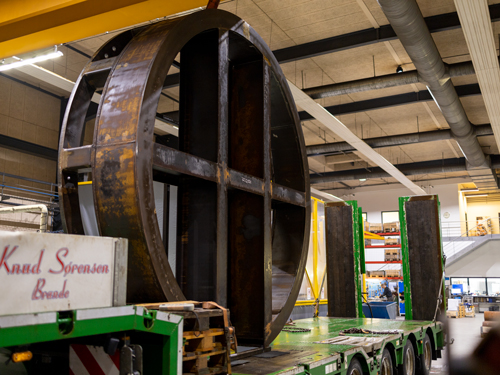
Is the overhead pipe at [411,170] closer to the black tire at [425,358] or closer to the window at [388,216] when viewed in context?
the window at [388,216]

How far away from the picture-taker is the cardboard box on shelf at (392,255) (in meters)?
25.1

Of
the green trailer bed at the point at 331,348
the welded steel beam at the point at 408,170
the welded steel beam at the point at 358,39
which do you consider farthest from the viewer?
the welded steel beam at the point at 408,170

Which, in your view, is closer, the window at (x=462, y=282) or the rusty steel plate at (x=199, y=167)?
the rusty steel plate at (x=199, y=167)

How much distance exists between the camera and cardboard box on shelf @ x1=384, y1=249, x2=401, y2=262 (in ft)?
82.4

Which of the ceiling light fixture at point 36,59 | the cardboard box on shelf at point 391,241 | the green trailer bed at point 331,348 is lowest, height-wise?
the green trailer bed at point 331,348

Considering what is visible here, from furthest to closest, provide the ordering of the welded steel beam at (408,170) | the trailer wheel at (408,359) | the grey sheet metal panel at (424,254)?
the welded steel beam at (408,170) → the grey sheet metal panel at (424,254) → the trailer wheel at (408,359)

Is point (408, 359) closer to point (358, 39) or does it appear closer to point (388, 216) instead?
point (358, 39)

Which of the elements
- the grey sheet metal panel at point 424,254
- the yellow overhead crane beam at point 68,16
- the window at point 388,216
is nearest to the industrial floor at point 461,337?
the grey sheet metal panel at point 424,254

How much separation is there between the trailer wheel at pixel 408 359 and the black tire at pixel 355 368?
193 cm

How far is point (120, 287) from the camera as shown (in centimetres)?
233

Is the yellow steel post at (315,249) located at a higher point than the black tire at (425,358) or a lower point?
higher

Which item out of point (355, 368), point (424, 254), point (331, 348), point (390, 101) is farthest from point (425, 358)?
point (390, 101)

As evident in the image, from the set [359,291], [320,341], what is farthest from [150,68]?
[359,291]

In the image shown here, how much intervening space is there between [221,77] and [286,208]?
2.15 metres
